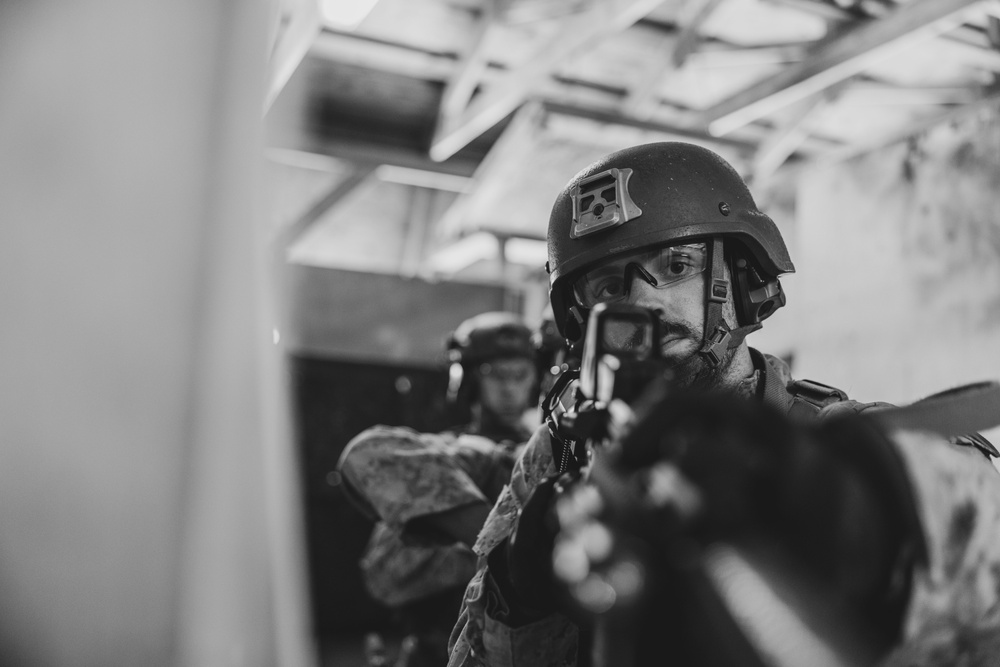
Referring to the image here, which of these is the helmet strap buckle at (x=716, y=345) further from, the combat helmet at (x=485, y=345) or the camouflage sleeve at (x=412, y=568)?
the combat helmet at (x=485, y=345)

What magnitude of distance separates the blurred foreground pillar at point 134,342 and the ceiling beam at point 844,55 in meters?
3.79

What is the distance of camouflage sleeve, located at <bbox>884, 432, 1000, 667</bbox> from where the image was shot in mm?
868

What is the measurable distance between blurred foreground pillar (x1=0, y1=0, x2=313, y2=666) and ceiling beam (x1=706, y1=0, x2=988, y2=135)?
3.79 metres

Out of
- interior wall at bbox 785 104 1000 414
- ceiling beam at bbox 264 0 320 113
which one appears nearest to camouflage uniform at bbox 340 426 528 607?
interior wall at bbox 785 104 1000 414

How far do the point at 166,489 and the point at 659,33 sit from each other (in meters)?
5.47

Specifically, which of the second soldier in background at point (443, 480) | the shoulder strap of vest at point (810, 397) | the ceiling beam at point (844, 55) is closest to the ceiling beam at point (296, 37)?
the second soldier in background at point (443, 480)

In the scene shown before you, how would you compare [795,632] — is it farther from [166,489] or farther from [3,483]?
[3,483]

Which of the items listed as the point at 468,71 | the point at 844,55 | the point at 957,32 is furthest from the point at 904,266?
the point at 468,71

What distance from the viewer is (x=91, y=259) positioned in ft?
2.82

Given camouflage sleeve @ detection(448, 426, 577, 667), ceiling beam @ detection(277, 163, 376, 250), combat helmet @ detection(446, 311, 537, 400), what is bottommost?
camouflage sleeve @ detection(448, 426, 577, 667)

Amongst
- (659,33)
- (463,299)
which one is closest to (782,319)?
(659,33)

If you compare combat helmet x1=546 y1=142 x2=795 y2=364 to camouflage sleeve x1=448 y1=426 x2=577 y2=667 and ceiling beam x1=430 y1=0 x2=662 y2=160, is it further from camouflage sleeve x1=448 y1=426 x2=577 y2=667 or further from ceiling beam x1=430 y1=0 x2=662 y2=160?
ceiling beam x1=430 y1=0 x2=662 y2=160

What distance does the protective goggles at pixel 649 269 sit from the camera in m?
1.82

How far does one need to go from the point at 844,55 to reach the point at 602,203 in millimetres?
3417
